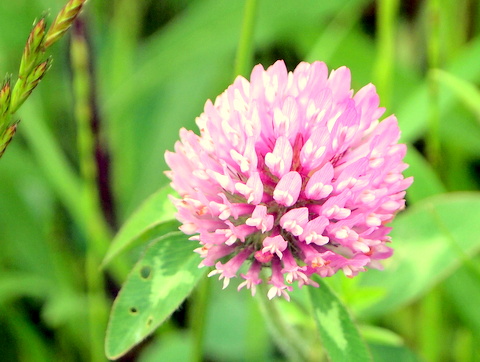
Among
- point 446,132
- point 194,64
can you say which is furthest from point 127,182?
point 446,132

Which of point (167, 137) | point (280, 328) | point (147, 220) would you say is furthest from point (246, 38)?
point (167, 137)

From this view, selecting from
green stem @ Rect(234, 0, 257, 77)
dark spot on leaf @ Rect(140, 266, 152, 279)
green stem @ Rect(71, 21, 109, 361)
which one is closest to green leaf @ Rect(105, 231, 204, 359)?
dark spot on leaf @ Rect(140, 266, 152, 279)

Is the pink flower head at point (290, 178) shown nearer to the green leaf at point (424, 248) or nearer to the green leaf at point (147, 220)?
the green leaf at point (147, 220)

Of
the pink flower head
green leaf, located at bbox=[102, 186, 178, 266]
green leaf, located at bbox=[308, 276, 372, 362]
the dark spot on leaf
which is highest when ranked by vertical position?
the pink flower head

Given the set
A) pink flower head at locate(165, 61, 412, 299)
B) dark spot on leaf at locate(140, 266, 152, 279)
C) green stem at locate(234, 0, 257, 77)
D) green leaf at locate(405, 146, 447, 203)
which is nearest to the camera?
pink flower head at locate(165, 61, 412, 299)

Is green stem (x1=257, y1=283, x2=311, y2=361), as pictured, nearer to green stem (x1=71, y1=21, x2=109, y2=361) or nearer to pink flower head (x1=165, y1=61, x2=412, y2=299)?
pink flower head (x1=165, y1=61, x2=412, y2=299)

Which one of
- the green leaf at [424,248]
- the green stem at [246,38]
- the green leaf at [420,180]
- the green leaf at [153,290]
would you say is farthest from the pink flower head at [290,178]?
the green leaf at [420,180]

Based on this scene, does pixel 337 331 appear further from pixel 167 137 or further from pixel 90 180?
pixel 167 137
